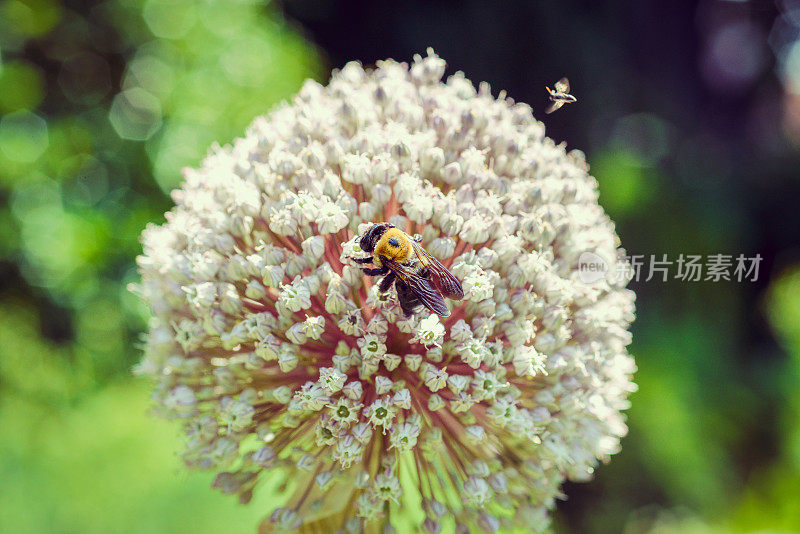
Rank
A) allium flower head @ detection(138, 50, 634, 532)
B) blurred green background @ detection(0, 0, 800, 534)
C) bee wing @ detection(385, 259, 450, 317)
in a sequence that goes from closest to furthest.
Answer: bee wing @ detection(385, 259, 450, 317), allium flower head @ detection(138, 50, 634, 532), blurred green background @ detection(0, 0, 800, 534)

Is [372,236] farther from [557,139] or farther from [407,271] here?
[557,139]

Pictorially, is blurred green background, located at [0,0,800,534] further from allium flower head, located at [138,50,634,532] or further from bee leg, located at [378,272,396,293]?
bee leg, located at [378,272,396,293]

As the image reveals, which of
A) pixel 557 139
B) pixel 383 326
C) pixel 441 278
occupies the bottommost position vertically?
pixel 383 326

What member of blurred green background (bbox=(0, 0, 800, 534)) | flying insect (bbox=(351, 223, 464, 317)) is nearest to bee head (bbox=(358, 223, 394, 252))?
flying insect (bbox=(351, 223, 464, 317))

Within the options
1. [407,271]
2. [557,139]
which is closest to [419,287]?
[407,271]

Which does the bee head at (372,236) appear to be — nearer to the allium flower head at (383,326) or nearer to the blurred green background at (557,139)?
the allium flower head at (383,326)

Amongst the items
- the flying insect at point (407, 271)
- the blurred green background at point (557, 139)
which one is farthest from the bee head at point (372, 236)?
the blurred green background at point (557, 139)

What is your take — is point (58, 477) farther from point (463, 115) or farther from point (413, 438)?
point (463, 115)
